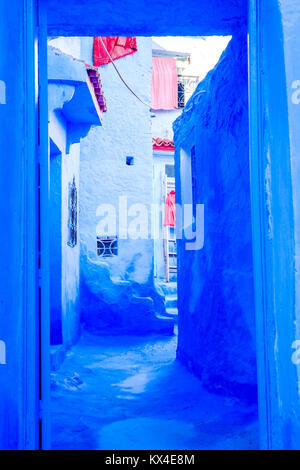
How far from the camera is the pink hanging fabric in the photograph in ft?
51.9

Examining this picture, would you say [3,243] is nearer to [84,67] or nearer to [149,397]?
[149,397]

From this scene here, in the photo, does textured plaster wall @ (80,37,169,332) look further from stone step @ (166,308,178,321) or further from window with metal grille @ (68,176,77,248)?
window with metal grille @ (68,176,77,248)

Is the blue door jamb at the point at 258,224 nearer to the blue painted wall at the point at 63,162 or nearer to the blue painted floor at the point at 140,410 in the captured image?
the blue painted floor at the point at 140,410

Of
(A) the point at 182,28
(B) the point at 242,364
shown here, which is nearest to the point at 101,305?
(B) the point at 242,364

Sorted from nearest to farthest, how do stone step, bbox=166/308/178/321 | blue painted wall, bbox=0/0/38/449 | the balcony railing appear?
blue painted wall, bbox=0/0/38/449 < stone step, bbox=166/308/178/321 < the balcony railing

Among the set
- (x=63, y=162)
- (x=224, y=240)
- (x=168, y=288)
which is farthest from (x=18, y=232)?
(x=168, y=288)

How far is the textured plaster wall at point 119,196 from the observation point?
10031 mm

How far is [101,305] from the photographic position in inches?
392

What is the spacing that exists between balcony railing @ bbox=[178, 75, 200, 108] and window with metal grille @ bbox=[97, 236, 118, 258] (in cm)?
703

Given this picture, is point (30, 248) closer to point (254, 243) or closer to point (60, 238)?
point (254, 243)

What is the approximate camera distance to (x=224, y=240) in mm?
4668

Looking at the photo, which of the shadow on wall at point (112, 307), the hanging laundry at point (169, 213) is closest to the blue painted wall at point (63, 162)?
the shadow on wall at point (112, 307)

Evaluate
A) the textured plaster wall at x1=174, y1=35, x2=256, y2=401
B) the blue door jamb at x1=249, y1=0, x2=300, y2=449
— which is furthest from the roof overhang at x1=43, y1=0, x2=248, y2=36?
the blue door jamb at x1=249, y1=0, x2=300, y2=449

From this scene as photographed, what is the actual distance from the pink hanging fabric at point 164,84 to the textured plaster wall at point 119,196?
346 centimetres
